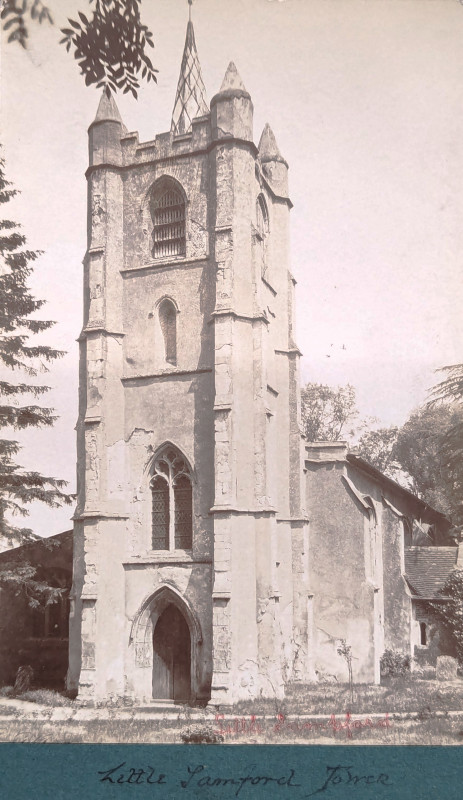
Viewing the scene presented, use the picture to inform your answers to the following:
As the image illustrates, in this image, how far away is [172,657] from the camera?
16312 millimetres

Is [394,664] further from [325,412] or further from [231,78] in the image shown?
[231,78]

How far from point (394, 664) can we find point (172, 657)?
21.9 ft

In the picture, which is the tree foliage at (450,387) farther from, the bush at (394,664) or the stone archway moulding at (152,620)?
the bush at (394,664)

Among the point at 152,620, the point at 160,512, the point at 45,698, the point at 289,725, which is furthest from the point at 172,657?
the point at 289,725

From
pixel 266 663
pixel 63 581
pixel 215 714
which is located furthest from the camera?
pixel 63 581

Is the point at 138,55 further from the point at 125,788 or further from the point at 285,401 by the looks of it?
the point at 285,401

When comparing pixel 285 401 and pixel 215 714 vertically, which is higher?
pixel 285 401

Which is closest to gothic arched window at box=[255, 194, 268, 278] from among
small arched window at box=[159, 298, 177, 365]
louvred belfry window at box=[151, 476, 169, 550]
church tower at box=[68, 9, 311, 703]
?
church tower at box=[68, 9, 311, 703]

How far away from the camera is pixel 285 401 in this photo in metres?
20.1

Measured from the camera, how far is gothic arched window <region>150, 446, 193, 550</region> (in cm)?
1672

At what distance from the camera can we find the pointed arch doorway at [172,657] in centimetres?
1593

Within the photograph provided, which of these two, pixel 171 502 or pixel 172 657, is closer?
pixel 172 657

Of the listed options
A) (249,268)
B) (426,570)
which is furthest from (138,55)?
(426,570)

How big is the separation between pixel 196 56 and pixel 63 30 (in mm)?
2852
